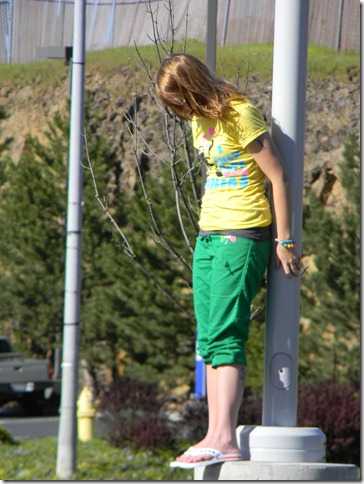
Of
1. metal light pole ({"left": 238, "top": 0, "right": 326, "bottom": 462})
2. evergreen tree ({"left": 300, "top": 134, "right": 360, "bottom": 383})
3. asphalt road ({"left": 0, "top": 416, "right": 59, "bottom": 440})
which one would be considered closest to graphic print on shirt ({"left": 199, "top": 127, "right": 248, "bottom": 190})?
metal light pole ({"left": 238, "top": 0, "right": 326, "bottom": 462})

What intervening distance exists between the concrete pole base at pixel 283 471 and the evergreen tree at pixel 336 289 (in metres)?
14.8

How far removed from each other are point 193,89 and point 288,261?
596 millimetres

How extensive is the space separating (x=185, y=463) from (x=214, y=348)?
346 millimetres

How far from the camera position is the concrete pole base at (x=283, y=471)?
260 centimetres

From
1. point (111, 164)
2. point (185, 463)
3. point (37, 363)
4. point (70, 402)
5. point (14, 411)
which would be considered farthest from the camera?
point (111, 164)

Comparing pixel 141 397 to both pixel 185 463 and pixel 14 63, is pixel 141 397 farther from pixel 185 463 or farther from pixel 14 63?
pixel 185 463

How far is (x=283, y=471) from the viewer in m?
2.60

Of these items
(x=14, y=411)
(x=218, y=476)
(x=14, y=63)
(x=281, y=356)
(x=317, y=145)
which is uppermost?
(x=317, y=145)

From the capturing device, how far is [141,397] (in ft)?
43.9

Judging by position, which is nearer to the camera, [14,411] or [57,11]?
[57,11]

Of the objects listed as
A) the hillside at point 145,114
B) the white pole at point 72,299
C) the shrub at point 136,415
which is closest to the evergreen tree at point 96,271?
the hillside at point 145,114

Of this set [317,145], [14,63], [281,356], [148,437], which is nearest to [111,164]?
→ [317,145]

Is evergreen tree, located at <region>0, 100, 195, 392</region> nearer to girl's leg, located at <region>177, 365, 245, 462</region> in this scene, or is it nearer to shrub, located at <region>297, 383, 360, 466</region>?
shrub, located at <region>297, 383, 360, 466</region>

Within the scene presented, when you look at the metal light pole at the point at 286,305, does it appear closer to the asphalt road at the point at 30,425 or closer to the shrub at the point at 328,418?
the shrub at the point at 328,418
